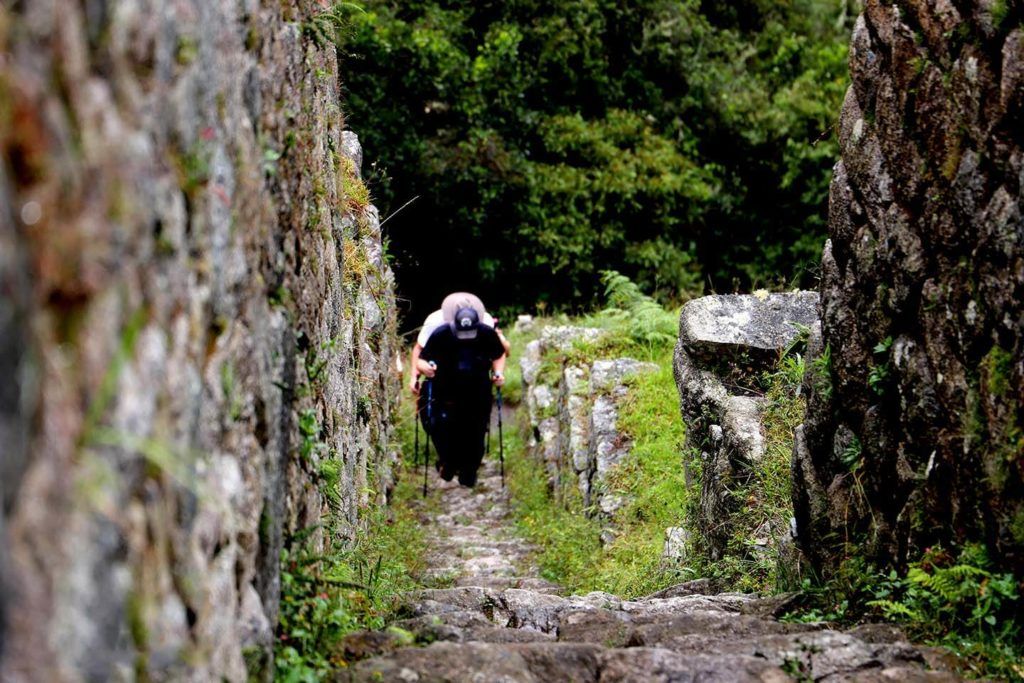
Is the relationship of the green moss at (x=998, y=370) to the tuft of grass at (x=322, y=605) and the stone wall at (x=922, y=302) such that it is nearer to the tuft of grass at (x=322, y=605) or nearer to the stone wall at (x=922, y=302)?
the stone wall at (x=922, y=302)

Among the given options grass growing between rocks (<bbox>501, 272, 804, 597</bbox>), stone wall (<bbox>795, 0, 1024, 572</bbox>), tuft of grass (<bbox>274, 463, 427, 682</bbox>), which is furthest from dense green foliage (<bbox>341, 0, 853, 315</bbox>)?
tuft of grass (<bbox>274, 463, 427, 682</bbox>)

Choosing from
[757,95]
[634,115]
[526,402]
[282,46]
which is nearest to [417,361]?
[526,402]

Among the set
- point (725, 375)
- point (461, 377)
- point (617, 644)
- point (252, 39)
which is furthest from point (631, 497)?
point (252, 39)

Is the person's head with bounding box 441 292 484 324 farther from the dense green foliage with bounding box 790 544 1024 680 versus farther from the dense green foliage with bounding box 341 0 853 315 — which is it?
the dense green foliage with bounding box 341 0 853 315

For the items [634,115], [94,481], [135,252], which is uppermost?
[634,115]

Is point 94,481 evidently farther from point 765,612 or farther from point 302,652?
point 765,612

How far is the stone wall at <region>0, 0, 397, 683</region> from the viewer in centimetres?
177

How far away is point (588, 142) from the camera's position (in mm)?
19016

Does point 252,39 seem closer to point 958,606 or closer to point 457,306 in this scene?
point 958,606

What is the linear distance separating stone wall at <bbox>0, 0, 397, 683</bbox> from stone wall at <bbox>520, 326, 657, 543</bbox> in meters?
6.74

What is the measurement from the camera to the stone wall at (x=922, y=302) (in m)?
4.48

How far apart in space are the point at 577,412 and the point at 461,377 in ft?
6.89

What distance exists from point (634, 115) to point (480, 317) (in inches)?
406

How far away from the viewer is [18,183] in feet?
5.91
